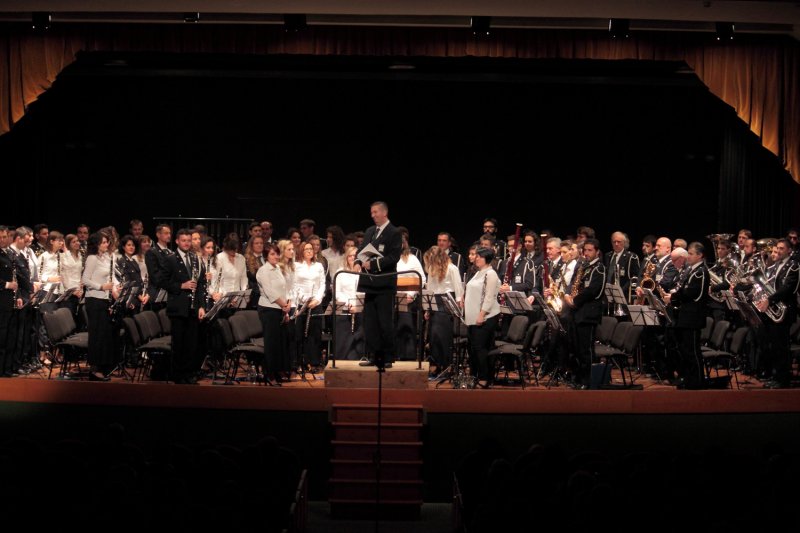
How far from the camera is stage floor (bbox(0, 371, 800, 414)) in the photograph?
Result: 8.41 m

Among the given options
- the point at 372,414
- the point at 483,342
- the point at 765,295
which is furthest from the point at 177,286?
the point at 765,295

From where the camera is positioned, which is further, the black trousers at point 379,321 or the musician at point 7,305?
the musician at point 7,305

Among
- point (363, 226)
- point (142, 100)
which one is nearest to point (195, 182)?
point (142, 100)

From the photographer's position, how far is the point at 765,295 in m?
10.6

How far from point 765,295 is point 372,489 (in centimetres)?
536

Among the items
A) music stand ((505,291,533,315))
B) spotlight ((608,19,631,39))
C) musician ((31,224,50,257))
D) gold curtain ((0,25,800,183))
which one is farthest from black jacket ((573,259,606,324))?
musician ((31,224,50,257))

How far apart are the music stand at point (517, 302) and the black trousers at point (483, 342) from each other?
0.95ft

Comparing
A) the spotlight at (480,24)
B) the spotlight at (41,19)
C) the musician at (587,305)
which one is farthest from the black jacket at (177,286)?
the spotlight at (480,24)

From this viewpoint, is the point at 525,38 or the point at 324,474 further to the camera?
the point at 525,38

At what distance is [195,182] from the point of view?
16.5 m

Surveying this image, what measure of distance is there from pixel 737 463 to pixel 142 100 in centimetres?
1313

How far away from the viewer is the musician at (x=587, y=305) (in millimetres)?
10008

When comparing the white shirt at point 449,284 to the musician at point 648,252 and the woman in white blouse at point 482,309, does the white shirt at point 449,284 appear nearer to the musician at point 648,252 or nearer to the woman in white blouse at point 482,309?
the woman in white blouse at point 482,309

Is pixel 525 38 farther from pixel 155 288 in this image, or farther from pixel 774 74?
pixel 155 288
